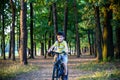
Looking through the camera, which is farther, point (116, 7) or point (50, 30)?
point (50, 30)

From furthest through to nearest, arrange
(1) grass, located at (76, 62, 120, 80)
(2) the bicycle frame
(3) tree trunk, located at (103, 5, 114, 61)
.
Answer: (3) tree trunk, located at (103, 5, 114, 61), (1) grass, located at (76, 62, 120, 80), (2) the bicycle frame

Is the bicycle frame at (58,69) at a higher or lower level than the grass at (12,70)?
higher

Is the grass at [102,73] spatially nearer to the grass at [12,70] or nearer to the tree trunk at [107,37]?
the grass at [12,70]

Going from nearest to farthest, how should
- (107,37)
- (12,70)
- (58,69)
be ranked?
(58,69) < (12,70) < (107,37)

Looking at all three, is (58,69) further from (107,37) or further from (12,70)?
(107,37)

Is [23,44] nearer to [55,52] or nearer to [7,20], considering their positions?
[55,52]

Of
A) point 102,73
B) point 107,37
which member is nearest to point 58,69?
point 102,73

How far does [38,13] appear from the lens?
49844 mm

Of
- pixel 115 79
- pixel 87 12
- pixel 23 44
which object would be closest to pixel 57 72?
pixel 115 79

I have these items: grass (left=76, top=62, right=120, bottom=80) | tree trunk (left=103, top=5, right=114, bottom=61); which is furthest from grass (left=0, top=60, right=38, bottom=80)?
tree trunk (left=103, top=5, right=114, bottom=61)

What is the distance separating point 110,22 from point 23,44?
7.77 m

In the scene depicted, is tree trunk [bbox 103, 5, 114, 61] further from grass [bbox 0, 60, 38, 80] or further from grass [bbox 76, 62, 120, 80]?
grass [bbox 0, 60, 38, 80]

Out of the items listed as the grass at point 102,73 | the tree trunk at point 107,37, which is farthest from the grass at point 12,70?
the tree trunk at point 107,37

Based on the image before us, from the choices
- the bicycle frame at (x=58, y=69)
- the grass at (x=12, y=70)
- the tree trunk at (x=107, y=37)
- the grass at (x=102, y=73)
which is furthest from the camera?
the tree trunk at (x=107, y=37)
